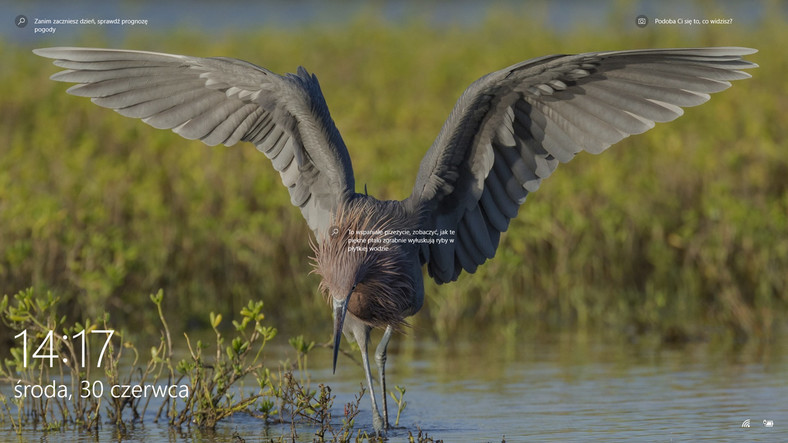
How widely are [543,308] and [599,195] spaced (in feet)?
3.36

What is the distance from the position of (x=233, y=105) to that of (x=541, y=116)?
1514mm

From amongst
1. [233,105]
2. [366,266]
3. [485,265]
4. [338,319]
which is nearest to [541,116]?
[366,266]

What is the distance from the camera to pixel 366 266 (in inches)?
215

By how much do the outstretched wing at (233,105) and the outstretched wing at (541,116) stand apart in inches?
19.5

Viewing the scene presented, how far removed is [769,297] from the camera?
795 centimetres

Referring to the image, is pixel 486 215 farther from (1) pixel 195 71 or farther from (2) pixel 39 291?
(2) pixel 39 291

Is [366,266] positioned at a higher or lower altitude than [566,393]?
higher

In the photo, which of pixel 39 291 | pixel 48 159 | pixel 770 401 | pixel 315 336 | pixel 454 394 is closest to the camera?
pixel 770 401

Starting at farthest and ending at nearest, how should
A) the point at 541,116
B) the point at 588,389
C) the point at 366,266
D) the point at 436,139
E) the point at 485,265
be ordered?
the point at 485,265 → the point at 588,389 → the point at 541,116 → the point at 436,139 → the point at 366,266

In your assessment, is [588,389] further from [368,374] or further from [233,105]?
[233,105]

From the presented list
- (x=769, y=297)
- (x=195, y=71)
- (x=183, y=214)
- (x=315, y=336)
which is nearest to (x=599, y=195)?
(x=769, y=297)

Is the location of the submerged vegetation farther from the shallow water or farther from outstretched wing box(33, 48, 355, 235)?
outstretched wing box(33, 48, 355, 235)

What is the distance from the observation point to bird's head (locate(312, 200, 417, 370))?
17.5ft

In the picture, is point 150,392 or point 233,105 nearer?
point 150,392
